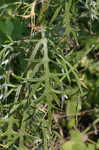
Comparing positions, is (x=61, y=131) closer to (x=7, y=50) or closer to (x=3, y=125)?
(x=3, y=125)

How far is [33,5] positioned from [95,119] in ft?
3.90

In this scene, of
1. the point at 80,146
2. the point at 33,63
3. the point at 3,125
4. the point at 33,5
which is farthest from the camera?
the point at 80,146

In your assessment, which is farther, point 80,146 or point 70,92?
point 80,146

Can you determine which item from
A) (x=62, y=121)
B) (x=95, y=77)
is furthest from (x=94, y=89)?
(x=62, y=121)

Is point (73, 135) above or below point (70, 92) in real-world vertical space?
below

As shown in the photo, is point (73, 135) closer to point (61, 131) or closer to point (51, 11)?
point (61, 131)

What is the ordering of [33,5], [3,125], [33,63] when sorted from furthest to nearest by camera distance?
[3,125] → [33,63] → [33,5]

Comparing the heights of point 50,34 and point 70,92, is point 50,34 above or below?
above

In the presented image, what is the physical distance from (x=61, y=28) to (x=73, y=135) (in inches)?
40.1

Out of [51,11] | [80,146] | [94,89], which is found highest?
[51,11]

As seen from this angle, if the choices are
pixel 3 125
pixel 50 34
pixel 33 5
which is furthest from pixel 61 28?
pixel 3 125

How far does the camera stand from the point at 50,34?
1596mm

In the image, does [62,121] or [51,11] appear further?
[62,121]

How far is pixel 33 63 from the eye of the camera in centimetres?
163
